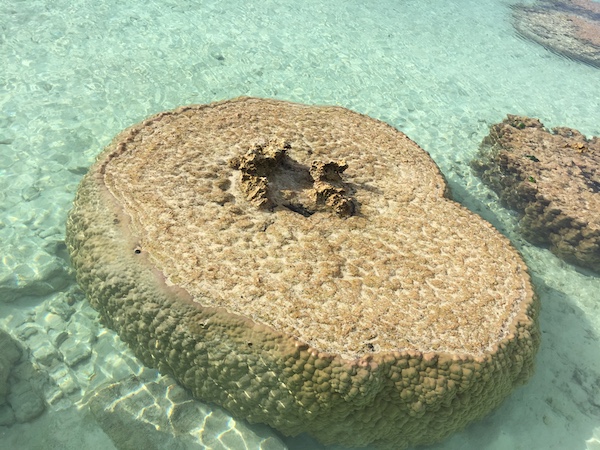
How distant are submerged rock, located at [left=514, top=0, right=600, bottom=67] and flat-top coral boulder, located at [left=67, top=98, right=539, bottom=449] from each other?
951 cm

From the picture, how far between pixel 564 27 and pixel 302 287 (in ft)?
43.3

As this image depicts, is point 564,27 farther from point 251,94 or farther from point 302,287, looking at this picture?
point 302,287

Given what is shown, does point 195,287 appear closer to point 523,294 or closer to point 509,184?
point 523,294

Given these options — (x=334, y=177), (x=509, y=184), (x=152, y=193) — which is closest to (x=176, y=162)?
(x=152, y=193)

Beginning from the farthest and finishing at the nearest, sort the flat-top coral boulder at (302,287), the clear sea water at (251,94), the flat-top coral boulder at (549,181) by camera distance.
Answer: the flat-top coral boulder at (549,181) < the clear sea water at (251,94) < the flat-top coral boulder at (302,287)

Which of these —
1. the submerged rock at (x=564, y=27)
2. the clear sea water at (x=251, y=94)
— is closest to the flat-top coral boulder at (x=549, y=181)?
the clear sea water at (x=251, y=94)

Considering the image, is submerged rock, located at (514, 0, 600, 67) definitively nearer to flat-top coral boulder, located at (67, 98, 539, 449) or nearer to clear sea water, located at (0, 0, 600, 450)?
clear sea water, located at (0, 0, 600, 450)

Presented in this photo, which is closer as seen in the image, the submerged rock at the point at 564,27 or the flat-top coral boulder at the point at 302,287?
the flat-top coral boulder at the point at 302,287

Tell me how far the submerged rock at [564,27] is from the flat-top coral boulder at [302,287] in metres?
9.51

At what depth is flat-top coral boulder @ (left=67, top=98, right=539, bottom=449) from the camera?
12.0ft

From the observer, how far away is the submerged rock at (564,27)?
12320 millimetres

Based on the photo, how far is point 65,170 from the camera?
6.13m

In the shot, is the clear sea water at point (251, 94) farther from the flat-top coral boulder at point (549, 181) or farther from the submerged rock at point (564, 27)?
the submerged rock at point (564, 27)

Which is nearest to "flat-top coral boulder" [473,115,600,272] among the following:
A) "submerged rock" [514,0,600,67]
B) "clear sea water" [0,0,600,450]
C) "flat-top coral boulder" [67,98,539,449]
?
"clear sea water" [0,0,600,450]
